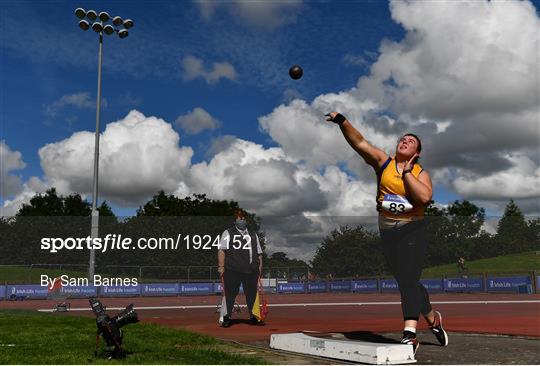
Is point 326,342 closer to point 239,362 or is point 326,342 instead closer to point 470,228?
point 239,362

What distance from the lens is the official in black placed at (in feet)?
31.1

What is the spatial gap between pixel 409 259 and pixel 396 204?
1.81 feet

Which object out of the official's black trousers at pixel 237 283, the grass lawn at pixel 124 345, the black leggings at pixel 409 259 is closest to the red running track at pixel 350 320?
the official's black trousers at pixel 237 283

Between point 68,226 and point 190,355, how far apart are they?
35628 millimetres

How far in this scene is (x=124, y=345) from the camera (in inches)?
261

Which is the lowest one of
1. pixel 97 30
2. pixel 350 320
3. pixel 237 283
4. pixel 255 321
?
pixel 350 320

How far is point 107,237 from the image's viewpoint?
42.8 metres

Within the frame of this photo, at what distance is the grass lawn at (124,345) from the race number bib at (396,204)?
190cm

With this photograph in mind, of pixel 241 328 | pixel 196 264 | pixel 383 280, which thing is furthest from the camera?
pixel 196 264

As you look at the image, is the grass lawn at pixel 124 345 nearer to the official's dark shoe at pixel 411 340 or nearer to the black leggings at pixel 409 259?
the official's dark shoe at pixel 411 340

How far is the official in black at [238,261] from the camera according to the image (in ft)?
31.1

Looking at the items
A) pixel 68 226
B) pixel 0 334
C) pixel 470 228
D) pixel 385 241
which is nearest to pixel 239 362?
pixel 385 241

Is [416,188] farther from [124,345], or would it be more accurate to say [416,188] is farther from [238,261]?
[238,261]

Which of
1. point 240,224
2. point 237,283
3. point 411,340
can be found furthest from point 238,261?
point 411,340
